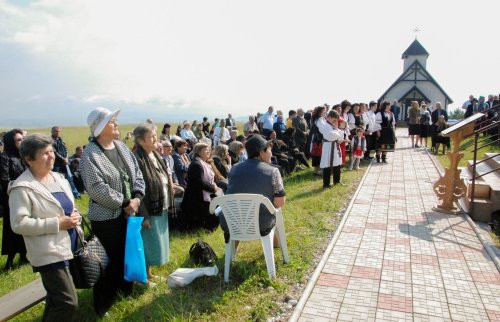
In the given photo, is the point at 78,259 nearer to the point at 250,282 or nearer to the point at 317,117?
the point at 250,282

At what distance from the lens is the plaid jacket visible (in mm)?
3365

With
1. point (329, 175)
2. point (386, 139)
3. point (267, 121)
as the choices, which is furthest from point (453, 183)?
point (267, 121)

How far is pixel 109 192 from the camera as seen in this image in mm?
3412

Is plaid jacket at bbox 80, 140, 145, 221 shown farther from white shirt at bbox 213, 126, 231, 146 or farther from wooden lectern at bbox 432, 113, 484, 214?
white shirt at bbox 213, 126, 231, 146

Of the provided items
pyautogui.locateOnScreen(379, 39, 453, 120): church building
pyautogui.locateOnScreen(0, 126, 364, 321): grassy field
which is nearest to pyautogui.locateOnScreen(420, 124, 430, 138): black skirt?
pyautogui.locateOnScreen(0, 126, 364, 321): grassy field

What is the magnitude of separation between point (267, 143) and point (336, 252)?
1836mm

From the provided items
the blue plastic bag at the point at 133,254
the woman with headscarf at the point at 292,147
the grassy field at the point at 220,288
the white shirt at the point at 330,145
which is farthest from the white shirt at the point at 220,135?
the blue plastic bag at the point at 133,254

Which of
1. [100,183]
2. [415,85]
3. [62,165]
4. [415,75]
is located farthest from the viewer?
[415,75]

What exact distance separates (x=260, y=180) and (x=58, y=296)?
2.28 m

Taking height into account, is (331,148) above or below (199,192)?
above

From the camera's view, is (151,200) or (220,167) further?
(220,167)

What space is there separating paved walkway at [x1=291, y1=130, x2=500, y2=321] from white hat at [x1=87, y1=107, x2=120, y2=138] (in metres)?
2.65

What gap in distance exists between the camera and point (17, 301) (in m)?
3.43

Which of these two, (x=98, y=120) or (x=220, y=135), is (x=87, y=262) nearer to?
(x=98, y=120)
